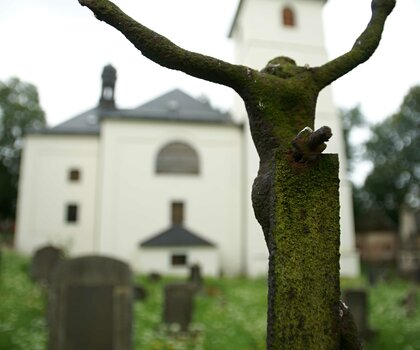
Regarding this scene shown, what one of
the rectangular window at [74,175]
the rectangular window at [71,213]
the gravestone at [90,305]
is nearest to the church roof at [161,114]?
the rectangular window at [74,175]

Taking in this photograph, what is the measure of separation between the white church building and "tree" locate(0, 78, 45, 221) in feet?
25.9

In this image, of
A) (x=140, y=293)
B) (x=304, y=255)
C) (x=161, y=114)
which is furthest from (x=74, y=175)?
(x=304, y=255)

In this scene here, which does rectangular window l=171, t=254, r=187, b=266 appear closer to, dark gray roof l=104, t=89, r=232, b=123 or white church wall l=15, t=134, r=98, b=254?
white church wall l=15, t=134, r=98, b=254

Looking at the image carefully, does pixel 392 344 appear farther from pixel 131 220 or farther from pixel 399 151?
pixel 399 151

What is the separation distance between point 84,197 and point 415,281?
1781 centimetres

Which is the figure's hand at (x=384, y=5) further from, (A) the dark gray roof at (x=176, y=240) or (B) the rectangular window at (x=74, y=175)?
(B) the rectangular window at (x=74, y=175)

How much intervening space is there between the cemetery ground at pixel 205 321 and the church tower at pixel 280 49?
580 cm

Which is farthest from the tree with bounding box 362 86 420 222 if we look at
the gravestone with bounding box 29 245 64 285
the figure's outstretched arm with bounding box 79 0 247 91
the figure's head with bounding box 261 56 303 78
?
the figure's outstretched arm with bounding box 79 0 247 91

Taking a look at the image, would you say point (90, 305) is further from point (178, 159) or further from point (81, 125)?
point (81, 125)

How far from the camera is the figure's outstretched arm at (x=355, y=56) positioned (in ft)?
6.11

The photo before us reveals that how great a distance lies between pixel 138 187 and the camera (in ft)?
67.7

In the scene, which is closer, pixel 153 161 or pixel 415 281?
pixel 415 281

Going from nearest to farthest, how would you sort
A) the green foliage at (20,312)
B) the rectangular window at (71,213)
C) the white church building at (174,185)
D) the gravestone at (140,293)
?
the green foliage at (20,312) → the gravestone at (140,293) → the white church building at (174,185) → the rectangular window at (71,213)

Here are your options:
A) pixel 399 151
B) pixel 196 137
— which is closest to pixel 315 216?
pixel 196 137
